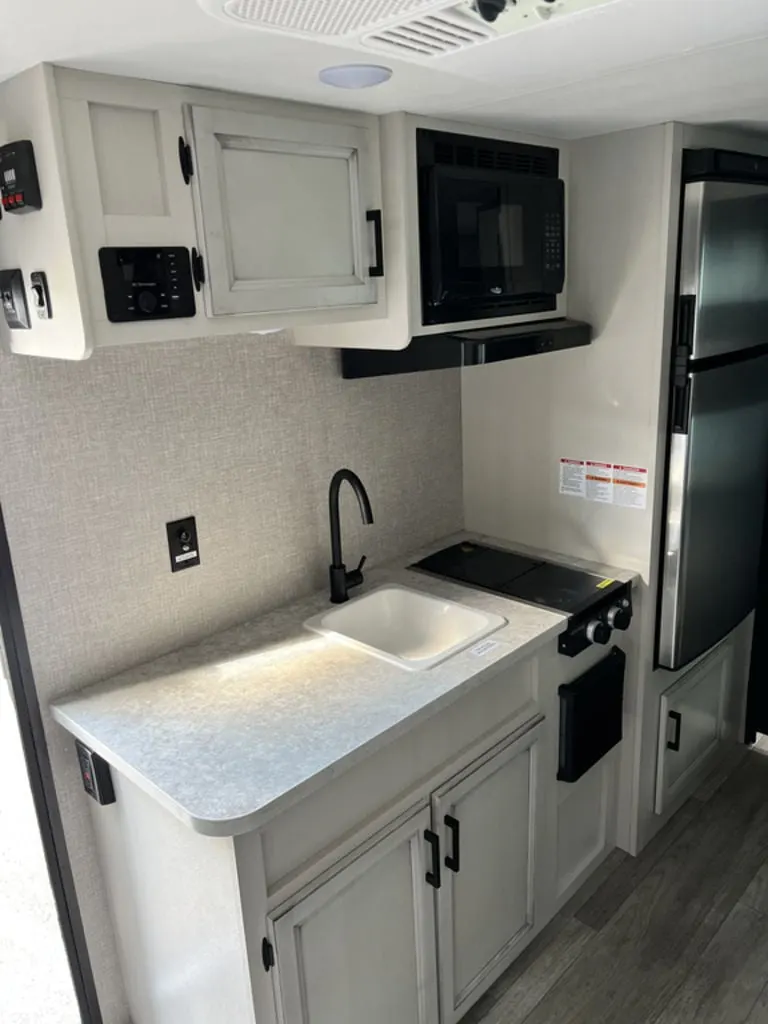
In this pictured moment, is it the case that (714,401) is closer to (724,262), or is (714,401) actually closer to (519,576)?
(724,262)

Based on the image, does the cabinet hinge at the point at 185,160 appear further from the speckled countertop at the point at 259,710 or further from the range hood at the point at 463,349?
the speckled countertop at the point at 259,710

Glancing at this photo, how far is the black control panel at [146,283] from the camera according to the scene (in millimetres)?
1264

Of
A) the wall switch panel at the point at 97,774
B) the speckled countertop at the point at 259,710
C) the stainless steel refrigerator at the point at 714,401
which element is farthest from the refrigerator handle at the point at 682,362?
the wall switch panel at the point at 97,774

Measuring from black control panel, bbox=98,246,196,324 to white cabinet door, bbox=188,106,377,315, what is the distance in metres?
0.05

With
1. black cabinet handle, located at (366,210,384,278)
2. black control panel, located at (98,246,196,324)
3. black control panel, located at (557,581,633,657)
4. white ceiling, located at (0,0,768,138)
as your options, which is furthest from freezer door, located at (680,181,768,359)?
black control panel, located at (98,246,196,324)

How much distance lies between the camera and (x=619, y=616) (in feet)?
6.77

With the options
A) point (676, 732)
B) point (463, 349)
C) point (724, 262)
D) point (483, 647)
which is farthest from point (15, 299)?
point (676, 732)

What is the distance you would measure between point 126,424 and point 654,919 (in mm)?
1975

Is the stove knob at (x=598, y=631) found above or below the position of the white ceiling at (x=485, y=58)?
below

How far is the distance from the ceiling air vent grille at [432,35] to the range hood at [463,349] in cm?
67

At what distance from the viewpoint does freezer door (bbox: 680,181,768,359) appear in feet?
6.29

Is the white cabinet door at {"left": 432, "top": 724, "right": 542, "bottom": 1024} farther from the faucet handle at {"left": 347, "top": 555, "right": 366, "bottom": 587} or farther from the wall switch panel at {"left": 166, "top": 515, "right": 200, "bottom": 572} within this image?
the wall switch panel at {"left": 166, "top": 515, "right": 200, "bottom": 572}

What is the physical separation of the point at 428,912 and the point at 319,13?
1.70 m

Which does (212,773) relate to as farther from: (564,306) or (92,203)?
(564,306)
